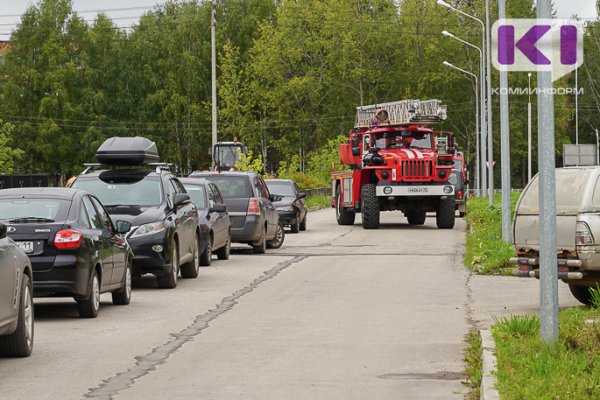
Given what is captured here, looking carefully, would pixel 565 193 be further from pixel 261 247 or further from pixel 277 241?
pixel 277 241

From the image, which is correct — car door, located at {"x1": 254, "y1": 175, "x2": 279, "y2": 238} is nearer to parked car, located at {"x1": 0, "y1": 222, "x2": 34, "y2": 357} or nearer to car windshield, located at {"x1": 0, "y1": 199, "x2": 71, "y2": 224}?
car windshield, located at {"x1": 0, "y1": 199, "x2": 71, "y2": 224}

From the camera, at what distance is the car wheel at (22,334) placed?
1128cm

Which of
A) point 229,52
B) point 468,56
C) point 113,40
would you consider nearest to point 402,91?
point 468,56

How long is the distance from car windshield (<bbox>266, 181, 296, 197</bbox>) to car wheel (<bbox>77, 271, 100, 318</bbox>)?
2126cm

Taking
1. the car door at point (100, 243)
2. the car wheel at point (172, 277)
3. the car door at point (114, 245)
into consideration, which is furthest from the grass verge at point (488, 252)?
the car door at point (100, 243)

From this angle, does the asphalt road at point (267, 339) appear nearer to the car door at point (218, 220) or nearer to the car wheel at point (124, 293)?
the car wheel at point (124, 293)

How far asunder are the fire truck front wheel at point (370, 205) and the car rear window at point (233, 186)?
10667 millimetres

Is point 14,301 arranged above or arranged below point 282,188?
below

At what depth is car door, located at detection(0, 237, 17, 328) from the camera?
34.8ft

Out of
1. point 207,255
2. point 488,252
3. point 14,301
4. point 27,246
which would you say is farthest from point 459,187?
point 14,301

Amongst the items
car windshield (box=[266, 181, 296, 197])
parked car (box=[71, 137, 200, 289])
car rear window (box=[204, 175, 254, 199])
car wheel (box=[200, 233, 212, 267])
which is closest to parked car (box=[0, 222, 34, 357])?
parked car (box=[71, 137, 200, 289])

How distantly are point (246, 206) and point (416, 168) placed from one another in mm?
11977

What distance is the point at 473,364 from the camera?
10781 millimetres

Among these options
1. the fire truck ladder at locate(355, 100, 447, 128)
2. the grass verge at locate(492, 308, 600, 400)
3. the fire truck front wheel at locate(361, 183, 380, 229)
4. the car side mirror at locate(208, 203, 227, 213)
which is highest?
the fire truck ladder at locate(355, 100, 447, 128)
